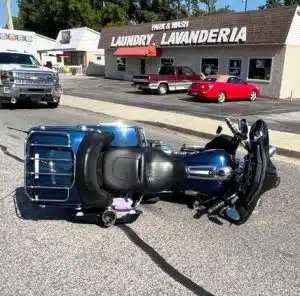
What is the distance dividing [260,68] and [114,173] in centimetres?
2053

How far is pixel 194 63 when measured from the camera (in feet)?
89.4

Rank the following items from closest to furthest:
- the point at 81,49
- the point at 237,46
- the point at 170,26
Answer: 1. the point at 237,46
2. the point at 170,26
3. the point at 81,49

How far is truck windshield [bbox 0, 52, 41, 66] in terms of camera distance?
46.6 feet

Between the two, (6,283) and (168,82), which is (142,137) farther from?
(168,82)

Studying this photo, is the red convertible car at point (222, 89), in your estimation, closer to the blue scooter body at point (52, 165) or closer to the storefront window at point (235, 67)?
the storefront window at point (235, 67)

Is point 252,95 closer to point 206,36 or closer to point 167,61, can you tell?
point 206,36

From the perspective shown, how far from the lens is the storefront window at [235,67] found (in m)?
23.9

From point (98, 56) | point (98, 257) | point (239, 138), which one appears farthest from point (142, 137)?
point (98, 56)

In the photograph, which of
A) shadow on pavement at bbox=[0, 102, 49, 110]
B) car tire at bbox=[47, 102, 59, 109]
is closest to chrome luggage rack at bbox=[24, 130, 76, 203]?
shadow on pavement at bbox=[0, 102, 49, 110]

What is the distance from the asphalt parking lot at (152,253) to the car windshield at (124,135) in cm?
86

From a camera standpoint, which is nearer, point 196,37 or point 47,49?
point 196,37

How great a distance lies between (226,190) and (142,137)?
1144 millimetres

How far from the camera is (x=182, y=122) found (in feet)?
38.9

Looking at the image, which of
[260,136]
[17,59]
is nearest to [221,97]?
[17,59]
